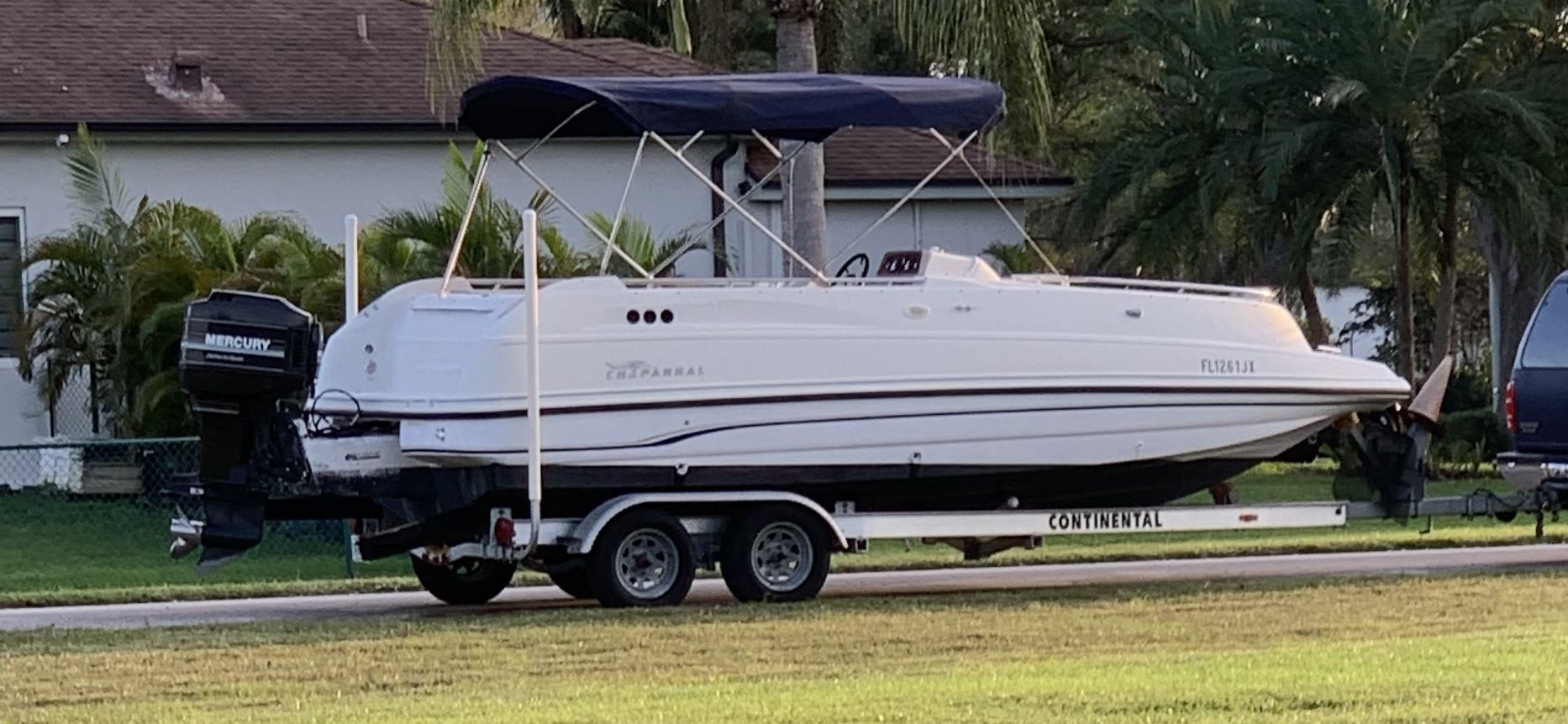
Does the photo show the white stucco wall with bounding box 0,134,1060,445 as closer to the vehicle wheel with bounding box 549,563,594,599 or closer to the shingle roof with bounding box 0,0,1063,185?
the shingle roof with bounding box 0,0,1063,185

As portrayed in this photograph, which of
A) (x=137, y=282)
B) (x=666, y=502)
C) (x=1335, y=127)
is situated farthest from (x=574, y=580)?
(x=1335, y=127)

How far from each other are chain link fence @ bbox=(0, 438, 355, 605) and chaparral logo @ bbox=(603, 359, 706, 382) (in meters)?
4.65

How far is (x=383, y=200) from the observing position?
27.7m

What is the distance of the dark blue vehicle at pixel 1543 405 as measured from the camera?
18094 mm

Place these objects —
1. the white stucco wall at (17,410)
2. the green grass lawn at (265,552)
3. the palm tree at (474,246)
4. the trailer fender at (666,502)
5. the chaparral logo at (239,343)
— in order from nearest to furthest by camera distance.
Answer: the chaparral logo at (239,343) < the trailer fender at (666,502) < the green grass lawn at (265,552) < the palm tree at (474,246) < the white stucco wall at (17,410)

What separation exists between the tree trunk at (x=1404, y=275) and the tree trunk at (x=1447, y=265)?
15.8 inches

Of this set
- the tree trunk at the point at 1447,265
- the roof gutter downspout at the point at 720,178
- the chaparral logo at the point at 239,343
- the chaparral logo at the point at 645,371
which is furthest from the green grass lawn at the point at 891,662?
the tree trunk at the point at 1447,265

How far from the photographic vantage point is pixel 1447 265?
29781 millimetres

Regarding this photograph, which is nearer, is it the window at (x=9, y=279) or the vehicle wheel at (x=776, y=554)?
the vehicle wheel at (x=776, y=554)

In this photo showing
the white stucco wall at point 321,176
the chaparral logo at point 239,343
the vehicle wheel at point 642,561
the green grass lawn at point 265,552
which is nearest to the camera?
the chaparral logo at point 239,343

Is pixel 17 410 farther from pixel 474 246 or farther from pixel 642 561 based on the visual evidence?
pixel 642 561

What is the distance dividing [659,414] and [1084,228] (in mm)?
15465

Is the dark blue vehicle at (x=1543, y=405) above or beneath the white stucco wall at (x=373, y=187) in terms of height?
beneath

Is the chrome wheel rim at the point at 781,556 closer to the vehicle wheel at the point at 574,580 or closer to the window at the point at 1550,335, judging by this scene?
the vehicle wheel at the point at 574,580
